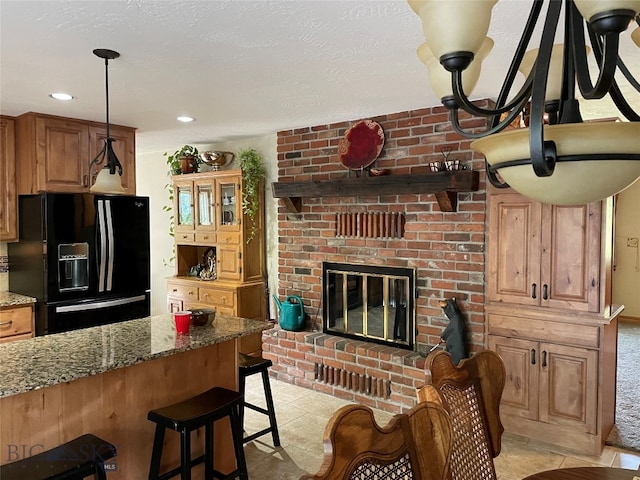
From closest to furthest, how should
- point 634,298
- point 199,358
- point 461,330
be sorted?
point 199,358 < point 461,330 < point 634,298

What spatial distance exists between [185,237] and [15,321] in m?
1.82

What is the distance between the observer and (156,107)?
360cm

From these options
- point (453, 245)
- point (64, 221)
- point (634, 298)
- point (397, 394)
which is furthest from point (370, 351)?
point (634, 298)

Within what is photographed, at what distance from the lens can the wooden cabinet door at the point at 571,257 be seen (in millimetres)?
2973

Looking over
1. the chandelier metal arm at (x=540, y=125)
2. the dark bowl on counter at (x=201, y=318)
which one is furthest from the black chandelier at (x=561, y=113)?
the dark bowl on counter at (x=201, y=318)

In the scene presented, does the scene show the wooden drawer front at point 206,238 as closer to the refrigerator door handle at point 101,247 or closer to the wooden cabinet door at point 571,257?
the refrigerator door handle at point 101,247

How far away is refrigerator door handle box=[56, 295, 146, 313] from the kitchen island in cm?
123

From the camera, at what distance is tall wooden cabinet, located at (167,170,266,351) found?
4.65m

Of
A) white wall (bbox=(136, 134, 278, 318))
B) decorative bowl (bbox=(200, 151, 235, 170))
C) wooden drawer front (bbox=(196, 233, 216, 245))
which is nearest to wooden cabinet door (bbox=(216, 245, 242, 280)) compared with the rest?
wooden drawer front (bbox=(196, 233, 216, 245))

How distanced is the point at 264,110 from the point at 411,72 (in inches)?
52.7

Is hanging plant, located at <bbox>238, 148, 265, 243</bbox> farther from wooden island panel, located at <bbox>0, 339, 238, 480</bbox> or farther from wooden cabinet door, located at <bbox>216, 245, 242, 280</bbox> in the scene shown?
wooden island panel, located at <bbox>0, 339, 238, 480</bbox>

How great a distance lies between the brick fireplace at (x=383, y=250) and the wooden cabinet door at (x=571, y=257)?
0.45 m

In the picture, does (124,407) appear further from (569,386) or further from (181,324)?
(569,386)

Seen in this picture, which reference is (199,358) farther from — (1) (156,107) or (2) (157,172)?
(2) (157,172)
